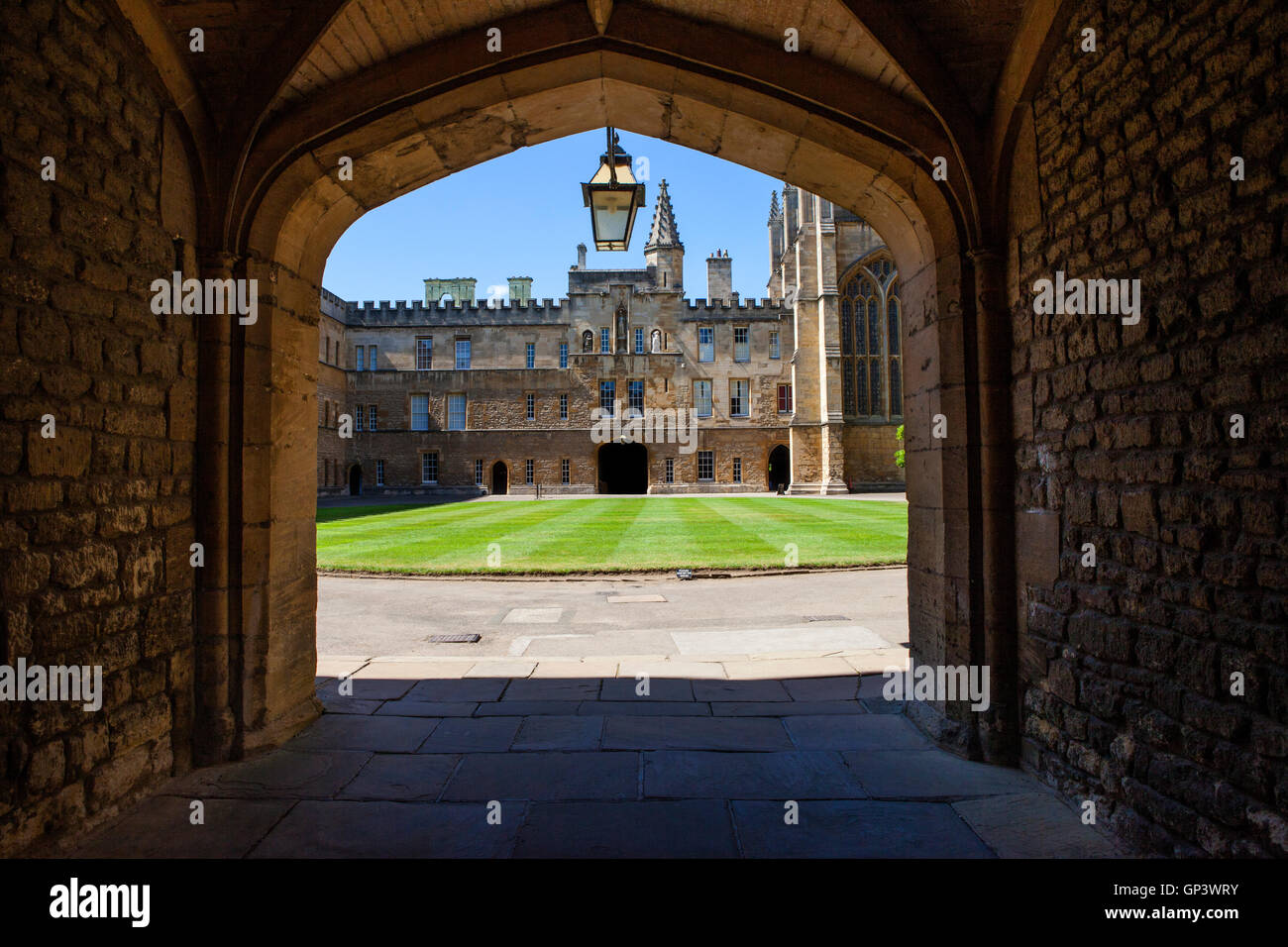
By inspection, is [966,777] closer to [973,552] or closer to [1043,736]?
[1043,736]

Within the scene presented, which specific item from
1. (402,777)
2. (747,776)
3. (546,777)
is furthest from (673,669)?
(402,777)

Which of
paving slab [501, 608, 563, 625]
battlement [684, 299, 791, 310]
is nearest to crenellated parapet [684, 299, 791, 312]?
battlement [684, 299, 791, 310]

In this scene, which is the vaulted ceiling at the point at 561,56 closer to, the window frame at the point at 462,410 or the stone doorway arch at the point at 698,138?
the stone doorway arch at the point at 698,138

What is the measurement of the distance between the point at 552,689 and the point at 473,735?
1.02 meters

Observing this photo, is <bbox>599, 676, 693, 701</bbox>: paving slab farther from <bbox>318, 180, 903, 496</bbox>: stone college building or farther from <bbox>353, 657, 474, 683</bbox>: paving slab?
<bbox>318, 180, 903, 496</bbox>: stone college building

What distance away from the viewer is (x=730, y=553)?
1218 centimetres

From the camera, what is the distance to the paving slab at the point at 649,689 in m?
5.06

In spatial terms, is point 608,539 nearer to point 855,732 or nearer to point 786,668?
point 786,668

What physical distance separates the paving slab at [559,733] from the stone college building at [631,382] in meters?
31.3

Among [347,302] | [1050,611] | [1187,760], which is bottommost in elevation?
[1187,760]

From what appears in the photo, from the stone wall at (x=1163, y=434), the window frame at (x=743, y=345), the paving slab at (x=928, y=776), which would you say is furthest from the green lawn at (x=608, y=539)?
the window frame at (x=743, y=345)

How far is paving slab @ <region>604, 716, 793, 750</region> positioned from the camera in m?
4.12
